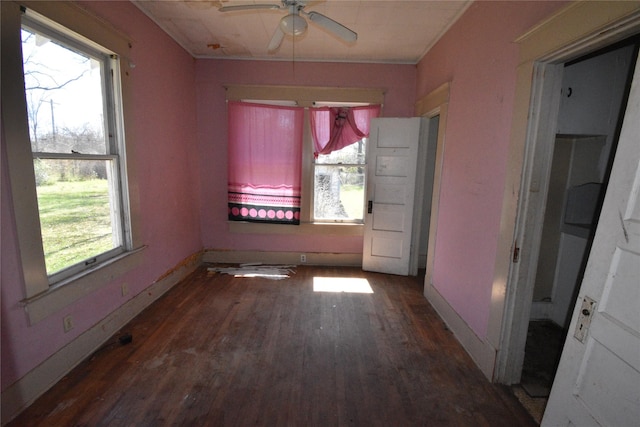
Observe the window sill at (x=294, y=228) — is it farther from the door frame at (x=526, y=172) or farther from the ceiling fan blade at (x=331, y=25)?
the ceiling fan blade at (x=331, y=25)

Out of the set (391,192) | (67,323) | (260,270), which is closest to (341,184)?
(391,192)

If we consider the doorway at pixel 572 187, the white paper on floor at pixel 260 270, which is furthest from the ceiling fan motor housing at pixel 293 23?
the white paper on floor at pixel 260 270

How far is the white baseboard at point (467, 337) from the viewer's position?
211 cm

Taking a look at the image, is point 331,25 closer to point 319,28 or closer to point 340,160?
point 319,28

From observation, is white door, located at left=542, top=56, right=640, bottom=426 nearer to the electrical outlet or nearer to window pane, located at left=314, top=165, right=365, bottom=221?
the electrical outlet

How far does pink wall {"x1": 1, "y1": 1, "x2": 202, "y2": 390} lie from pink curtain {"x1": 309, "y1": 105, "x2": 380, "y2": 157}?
66.6 inches

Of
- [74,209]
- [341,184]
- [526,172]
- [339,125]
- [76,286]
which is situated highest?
[339,125]

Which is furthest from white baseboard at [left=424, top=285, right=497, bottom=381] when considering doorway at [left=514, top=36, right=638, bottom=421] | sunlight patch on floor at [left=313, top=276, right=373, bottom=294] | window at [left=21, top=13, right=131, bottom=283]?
window at [left=21, top=13, right=131, bottom=283]

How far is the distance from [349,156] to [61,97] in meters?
3.10

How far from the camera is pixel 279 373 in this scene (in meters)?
2.12

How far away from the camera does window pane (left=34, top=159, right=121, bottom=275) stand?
1.97 metres

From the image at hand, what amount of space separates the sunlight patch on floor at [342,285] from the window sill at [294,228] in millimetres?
731

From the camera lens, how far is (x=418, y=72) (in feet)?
13.1

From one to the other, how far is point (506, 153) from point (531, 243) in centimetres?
61
